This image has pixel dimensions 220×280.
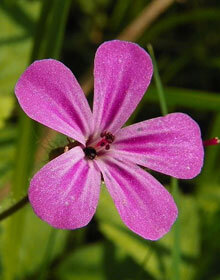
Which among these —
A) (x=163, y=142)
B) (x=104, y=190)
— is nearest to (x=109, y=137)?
(x=163, y=142)

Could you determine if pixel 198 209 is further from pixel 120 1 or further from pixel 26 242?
pixel 120 1

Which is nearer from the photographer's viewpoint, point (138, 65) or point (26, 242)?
point (138, 65)

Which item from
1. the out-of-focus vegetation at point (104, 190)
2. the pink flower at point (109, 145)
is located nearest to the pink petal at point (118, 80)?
the pink flower at point (109, 145)

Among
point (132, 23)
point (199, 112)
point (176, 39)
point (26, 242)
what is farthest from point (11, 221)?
point (176, 39)

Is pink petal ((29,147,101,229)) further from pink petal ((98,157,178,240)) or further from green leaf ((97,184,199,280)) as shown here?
green leaf ((97,184,199,280))

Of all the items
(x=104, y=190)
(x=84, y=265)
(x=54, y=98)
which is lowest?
(x=84, y=265)

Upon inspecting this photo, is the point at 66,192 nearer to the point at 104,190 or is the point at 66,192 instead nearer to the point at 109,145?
the point at 109,145
